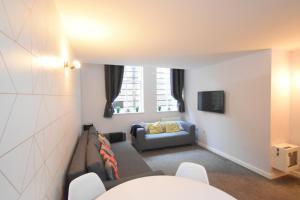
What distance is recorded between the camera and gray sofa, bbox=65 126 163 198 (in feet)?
5.37

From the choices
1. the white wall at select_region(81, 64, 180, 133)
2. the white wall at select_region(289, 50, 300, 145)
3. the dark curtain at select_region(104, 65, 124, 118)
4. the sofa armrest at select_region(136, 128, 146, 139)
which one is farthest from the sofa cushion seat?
the white wall at select_region(289, 50, 300, 145)

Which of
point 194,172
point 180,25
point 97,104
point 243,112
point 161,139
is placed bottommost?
point 161,139

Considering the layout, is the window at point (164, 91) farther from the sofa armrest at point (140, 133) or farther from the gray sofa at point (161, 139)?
the sofa armrest at point (140, 133)

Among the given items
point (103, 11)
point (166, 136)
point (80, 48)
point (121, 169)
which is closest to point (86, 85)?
point (80, 48)

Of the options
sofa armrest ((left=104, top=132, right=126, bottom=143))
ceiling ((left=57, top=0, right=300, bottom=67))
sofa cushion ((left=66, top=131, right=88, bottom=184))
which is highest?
ceiling ((left=57, top=0, right=300, bottom=67))

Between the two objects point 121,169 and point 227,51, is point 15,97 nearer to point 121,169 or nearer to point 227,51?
point 121,169

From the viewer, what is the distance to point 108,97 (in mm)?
4699

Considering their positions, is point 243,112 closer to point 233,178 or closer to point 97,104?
point 233,178

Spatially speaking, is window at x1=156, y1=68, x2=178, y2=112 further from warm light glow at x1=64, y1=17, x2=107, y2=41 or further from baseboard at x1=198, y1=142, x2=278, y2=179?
warm light glow at x1=64, y1=17, x2=107, y2=41

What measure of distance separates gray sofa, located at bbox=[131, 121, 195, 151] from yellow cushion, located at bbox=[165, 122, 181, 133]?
0.16m

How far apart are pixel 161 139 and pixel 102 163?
271 cm

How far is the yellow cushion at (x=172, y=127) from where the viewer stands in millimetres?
4794

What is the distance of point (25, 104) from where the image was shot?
2.69 feet

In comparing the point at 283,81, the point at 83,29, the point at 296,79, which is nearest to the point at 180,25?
the point at 83,29
